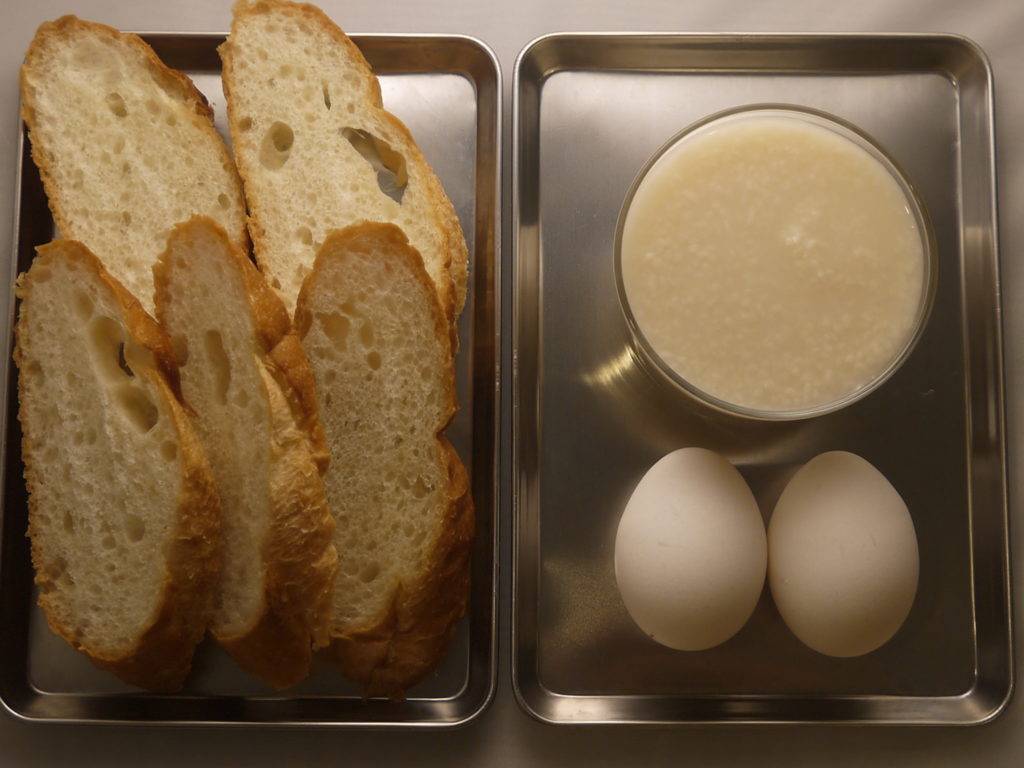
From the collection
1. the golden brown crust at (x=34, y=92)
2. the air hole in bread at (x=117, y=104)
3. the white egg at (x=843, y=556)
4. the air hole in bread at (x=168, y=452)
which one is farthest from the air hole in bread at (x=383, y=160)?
the white egg at (x=843, y=556)

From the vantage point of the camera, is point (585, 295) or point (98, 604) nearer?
point (98, 604)

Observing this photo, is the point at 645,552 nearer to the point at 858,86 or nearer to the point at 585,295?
the point at 585,295

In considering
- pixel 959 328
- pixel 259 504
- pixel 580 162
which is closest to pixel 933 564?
pixel 959 328

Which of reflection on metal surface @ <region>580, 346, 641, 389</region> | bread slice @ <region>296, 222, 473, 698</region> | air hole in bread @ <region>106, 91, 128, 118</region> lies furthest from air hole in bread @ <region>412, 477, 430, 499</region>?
air hole in bread @ <region>106, 91, 128, 118</region>

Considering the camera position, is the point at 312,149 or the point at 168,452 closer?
the point at 168,452

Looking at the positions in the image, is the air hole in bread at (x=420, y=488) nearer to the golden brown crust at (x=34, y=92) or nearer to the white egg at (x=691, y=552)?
the white egg at (x=691, y=552)

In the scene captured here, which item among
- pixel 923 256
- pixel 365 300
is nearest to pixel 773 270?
pixel 923 256

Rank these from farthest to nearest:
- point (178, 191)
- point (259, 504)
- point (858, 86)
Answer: point (858, 86) < point (178, 191) < point (259, 504)

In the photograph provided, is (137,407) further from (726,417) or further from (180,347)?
(726,417)
